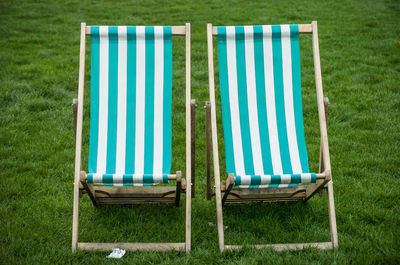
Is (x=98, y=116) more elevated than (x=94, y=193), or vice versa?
(x=98, y=116)

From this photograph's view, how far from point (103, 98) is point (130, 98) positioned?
7.2 inches

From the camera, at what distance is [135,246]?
105 inches

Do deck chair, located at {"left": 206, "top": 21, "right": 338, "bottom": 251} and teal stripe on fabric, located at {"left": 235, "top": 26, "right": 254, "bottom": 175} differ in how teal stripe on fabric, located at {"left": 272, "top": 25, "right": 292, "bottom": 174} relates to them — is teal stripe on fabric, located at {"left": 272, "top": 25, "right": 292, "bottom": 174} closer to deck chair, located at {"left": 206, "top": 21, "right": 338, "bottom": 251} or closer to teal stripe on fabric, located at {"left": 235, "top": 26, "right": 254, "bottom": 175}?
deck chair, located at {"left": 206, "top": 21, "right": 338, "bottom": 251}

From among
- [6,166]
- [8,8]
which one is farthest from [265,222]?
[8,8]

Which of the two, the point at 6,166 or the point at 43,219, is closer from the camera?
the point at 43,219

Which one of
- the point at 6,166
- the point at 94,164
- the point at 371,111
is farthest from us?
the point at 371,111

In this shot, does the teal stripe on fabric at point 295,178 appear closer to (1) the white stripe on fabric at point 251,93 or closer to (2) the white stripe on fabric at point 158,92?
(1) the white stripe on fabric at point 251,93

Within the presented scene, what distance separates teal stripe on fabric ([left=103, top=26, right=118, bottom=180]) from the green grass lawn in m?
0.48

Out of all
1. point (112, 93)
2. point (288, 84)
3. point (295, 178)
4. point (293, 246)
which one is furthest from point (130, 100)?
point (293, 246)

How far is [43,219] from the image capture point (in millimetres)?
Answer: 2984

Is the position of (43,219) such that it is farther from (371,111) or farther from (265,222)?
(371,111)

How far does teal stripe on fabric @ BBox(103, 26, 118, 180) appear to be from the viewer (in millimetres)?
2936

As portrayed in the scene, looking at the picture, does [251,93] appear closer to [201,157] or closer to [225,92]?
[225,92]

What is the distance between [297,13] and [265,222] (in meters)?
5.82
